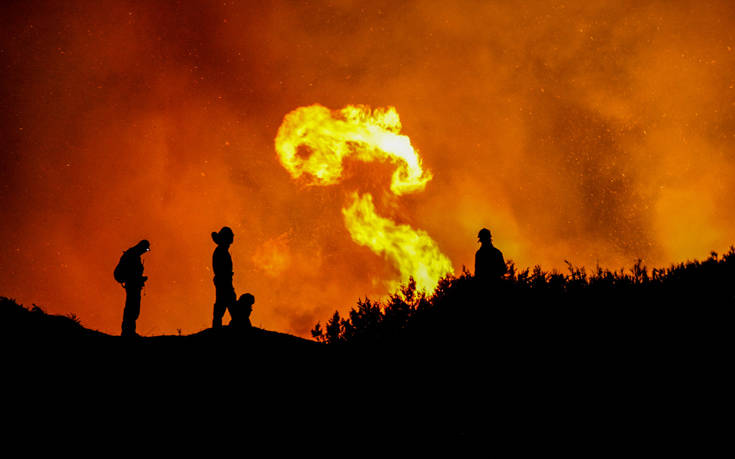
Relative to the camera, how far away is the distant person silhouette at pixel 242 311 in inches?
375

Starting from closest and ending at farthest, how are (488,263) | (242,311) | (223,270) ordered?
(488,263) → (242,311) → (223,270)

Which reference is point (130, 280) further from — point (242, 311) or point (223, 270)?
point (242, 311)

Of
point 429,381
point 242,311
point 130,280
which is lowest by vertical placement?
point 429,381

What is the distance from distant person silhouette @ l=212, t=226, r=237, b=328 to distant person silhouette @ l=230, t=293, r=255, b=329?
36cm

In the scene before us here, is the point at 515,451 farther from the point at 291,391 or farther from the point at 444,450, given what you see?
the point at 291,391

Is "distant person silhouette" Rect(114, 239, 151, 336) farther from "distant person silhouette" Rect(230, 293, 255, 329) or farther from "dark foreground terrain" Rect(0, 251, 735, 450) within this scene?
"distant person silhouette" Rect(230, 293, 255, 329)

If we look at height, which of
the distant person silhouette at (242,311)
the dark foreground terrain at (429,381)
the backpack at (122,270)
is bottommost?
the dark foreground terrain at (429,381)

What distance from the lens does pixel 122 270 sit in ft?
31.9

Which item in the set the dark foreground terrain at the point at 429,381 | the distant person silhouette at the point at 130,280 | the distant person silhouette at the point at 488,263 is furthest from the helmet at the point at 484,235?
the distant person silhouette at the point at 130,280

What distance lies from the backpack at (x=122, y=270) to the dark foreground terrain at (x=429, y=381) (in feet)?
3.98

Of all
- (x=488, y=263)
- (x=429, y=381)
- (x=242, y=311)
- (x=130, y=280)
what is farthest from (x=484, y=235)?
(x=130, y=280)

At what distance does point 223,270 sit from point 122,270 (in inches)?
82.0

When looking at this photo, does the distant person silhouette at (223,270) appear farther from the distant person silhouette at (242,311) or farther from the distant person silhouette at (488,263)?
the distant person silhouette at (488,263)

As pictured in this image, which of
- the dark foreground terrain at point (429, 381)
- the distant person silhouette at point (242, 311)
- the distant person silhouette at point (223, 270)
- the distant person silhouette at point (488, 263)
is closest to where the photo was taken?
the dark foreground terrain at point (429, 381)
